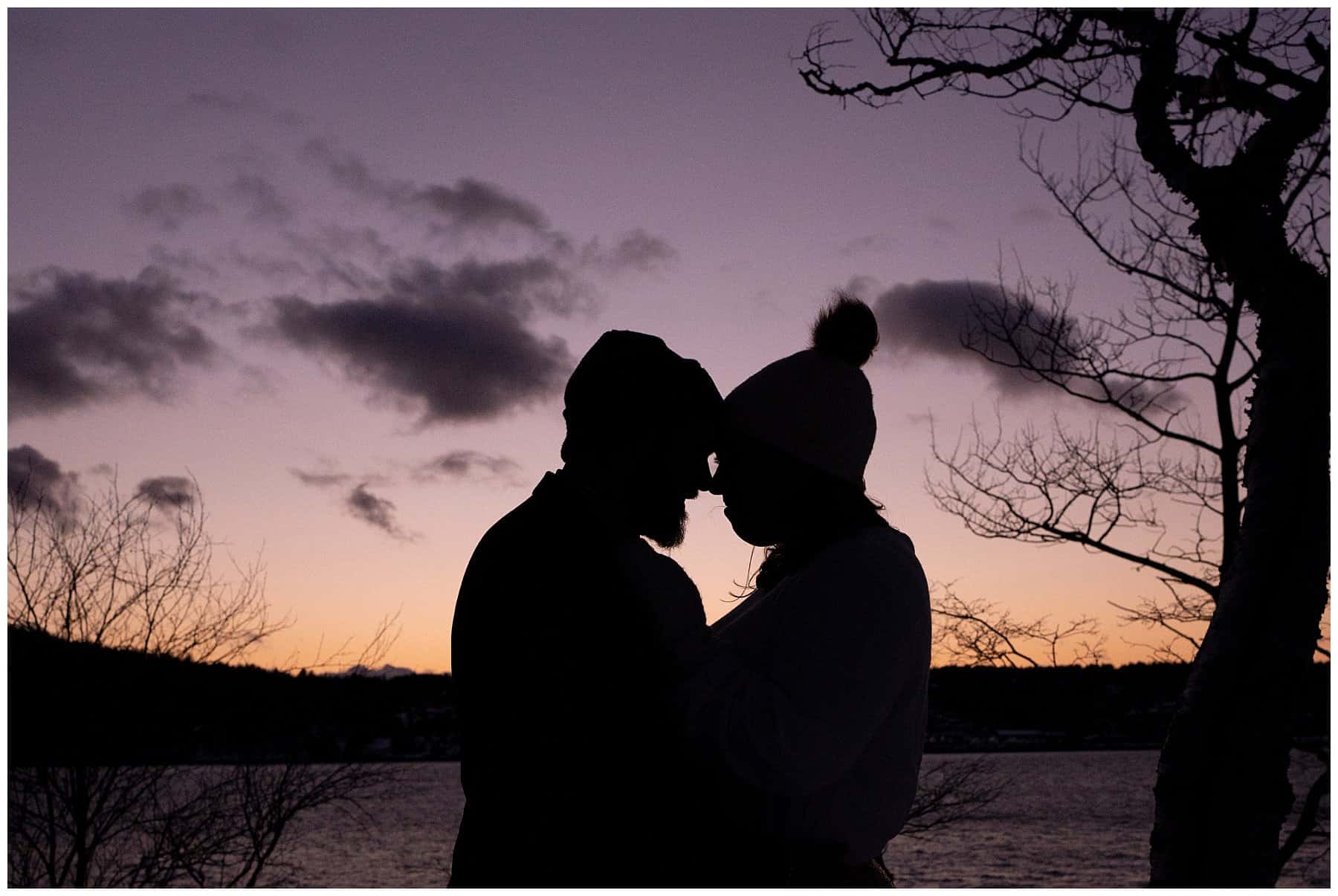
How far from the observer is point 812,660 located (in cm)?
217

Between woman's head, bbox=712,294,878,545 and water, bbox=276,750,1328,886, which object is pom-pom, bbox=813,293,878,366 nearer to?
woman's head, bbox=712,294,878,545

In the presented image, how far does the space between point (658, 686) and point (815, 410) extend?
783 mm

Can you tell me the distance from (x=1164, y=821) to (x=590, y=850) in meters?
2.13

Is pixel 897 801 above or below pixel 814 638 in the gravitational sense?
below

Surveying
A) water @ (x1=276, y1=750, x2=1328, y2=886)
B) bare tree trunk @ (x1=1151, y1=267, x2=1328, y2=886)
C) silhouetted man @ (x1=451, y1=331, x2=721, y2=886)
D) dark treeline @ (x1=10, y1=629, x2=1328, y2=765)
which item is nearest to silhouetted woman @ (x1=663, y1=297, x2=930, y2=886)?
silhouetted man @ (x1=451, y1=331, x2=721, y2=886)

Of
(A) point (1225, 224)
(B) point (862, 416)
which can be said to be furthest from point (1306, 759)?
(B) point (862, 416)

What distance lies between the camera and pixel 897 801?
235 centimetres

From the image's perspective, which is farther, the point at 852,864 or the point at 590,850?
the point at 852,864

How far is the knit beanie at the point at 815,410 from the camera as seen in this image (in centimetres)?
256

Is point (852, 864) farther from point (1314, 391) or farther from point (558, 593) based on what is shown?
point (1314, 391)

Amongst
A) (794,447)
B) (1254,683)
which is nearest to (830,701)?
(794,447)

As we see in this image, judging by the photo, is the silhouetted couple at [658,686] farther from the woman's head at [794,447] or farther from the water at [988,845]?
the water at [988,845]

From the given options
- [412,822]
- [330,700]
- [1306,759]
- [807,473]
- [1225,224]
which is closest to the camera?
[807,473]

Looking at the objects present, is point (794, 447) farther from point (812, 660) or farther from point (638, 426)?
point (812, 660)
